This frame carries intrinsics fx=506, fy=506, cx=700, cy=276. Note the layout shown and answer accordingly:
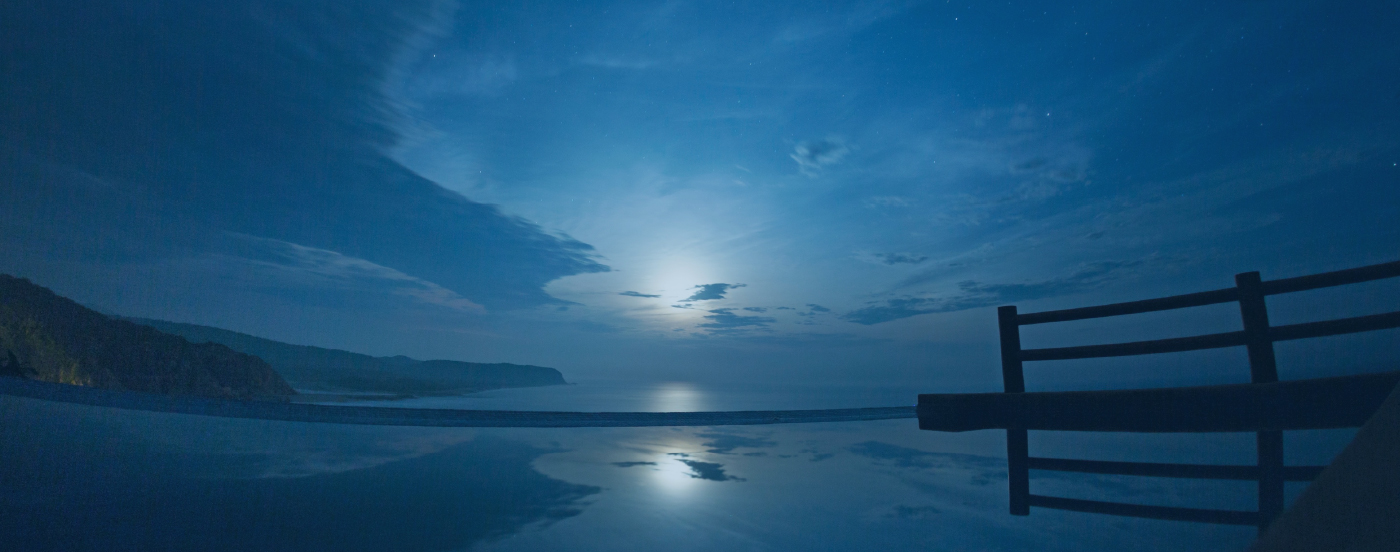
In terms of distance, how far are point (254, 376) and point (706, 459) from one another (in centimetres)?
4246

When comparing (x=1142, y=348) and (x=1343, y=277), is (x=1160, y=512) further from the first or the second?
(x=1343, y=277)

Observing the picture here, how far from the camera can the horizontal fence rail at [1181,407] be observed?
2830 mm

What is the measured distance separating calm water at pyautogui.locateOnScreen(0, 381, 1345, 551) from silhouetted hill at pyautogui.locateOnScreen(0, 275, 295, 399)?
40.1 feet

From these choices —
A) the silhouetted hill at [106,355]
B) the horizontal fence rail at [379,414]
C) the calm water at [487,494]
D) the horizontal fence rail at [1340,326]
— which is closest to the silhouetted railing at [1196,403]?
the horizontal fence rail at [1340,326]

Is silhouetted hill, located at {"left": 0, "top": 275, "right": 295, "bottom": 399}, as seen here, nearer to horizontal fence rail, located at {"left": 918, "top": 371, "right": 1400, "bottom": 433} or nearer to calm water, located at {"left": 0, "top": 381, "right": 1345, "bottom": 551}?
calm water, located at {"left": 0, "top": 381, "right": 1345, "bottom": 551}

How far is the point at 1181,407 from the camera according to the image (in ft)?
10.3

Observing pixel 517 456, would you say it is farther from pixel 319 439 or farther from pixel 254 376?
pixel 254 376

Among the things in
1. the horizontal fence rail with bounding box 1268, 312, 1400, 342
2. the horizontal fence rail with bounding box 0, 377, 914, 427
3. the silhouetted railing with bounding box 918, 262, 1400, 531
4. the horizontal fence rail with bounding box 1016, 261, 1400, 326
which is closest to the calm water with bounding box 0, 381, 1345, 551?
the horizontal fence rail with bounding box 0, 377, 914, 427

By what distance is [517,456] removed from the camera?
7.80 metres

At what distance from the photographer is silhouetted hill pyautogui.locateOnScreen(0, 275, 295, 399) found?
1673cm

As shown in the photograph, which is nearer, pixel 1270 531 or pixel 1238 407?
pixel 1270 531

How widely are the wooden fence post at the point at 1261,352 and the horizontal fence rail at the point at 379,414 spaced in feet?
22.0

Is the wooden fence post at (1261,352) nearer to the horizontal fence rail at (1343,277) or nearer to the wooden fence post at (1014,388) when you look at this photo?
the horizontal fence rail at (1343,277)

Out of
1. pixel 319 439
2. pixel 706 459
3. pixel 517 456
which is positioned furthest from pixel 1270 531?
pixel 319 439
